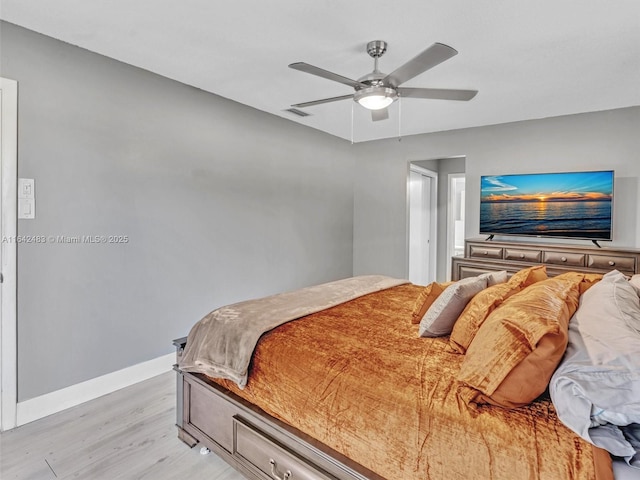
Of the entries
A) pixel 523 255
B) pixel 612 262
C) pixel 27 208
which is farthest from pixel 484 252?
pixel 27 208

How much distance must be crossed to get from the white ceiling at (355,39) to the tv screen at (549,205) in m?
0.83

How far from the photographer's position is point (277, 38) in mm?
2287

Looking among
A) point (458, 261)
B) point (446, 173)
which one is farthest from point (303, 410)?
point (446, 173)

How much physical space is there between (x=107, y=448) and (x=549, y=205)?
14.5 ft

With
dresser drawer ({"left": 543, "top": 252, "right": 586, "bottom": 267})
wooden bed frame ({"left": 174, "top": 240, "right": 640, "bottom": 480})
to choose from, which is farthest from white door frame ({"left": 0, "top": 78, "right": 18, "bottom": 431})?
dresser drawer ({"left": 543, "top": 252, "right": 586, "bottom": 267})

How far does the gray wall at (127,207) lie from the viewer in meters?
2.34

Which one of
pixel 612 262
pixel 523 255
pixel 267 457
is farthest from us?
pixel 523 255

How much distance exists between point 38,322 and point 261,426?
1.75 metres

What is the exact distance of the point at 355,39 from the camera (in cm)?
228

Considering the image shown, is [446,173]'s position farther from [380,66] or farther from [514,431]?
[514,431]

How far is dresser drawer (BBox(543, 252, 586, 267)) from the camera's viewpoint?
3533 mm

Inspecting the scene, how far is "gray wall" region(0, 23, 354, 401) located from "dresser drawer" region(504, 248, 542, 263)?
257cm

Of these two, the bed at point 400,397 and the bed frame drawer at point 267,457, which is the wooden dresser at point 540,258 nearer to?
the bed at point 400,397

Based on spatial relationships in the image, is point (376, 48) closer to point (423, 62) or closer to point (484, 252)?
point (423, 62)
